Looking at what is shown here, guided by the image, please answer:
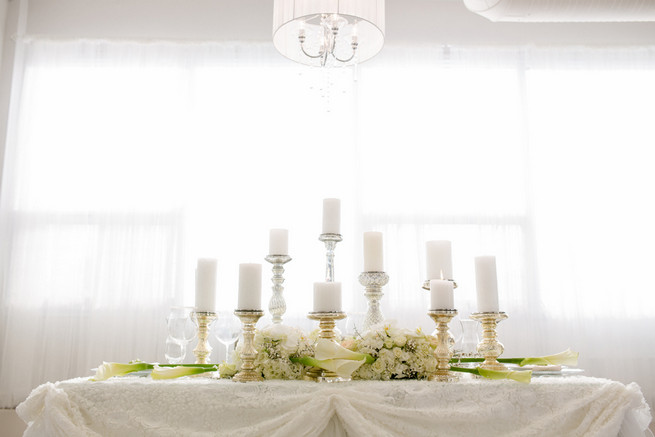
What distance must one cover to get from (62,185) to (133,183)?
46 centimetres

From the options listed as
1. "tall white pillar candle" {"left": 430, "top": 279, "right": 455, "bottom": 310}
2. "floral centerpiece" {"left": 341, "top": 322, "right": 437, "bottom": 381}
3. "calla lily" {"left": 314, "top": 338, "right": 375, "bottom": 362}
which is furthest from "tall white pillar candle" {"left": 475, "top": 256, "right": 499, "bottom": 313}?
"calla lily" {"left": 314, "top": 338, "right": 375, "bottom": 362}

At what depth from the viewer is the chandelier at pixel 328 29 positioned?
6.38ft

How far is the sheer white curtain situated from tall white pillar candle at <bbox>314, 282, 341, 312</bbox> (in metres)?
1.88

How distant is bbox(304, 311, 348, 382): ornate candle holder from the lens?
147cm

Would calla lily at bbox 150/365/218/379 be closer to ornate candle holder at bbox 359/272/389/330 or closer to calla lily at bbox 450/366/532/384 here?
ornate candle holder at bbox 359/272/389/330

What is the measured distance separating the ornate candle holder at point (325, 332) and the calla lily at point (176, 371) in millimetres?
343

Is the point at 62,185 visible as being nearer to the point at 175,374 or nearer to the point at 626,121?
the point at 175,374

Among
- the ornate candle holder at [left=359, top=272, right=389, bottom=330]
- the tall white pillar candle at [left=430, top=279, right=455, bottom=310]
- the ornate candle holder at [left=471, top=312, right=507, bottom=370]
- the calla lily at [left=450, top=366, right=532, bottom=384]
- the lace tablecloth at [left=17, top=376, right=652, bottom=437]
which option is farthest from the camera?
the ornate candle holder at [left=359, top=272, right=389, bottom=330]

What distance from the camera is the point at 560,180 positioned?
356cm

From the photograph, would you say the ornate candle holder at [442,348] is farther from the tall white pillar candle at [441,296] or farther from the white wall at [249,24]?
the white wall at [249,24]

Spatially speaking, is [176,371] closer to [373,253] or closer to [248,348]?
[248,348]

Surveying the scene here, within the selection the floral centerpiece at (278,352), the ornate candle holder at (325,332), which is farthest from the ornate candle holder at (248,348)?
the ornate candle holder at (325,332)

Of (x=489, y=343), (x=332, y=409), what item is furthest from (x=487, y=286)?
(x=332, y=409)

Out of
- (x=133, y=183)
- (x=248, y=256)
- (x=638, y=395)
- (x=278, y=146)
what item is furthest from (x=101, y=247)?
(x=638, y=395)
